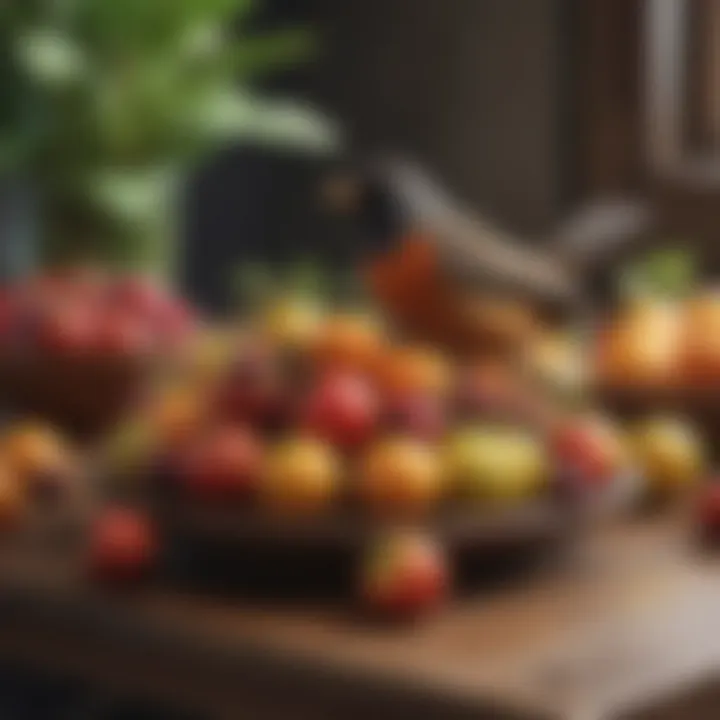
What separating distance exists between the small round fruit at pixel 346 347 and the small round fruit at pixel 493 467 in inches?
3.5

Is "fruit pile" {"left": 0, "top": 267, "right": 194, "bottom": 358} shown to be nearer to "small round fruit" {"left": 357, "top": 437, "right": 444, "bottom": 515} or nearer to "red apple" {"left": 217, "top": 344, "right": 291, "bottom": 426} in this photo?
"red apple" {"left": 217, "top": 344, "right": 291, "bottom": 426}

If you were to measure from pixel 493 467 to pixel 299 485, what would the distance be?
0.36ft

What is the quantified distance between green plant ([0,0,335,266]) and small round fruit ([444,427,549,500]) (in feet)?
2.11

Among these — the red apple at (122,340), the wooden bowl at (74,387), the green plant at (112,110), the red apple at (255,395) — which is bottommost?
the red apple at (255,395)

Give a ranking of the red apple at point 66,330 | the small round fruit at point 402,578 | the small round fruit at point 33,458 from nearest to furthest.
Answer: the small round fruit at point 402,578 < the small round fruit at point 33,458 < the red apple at point 66,330

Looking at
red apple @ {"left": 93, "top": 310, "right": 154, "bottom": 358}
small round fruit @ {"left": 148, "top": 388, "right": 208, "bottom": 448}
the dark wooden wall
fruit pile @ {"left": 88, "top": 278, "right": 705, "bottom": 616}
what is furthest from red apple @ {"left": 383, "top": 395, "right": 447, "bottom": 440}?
the dark wooden wall

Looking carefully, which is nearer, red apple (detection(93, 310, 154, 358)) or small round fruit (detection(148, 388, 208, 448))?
small round fruit (detection(148, 388, 208, 448))

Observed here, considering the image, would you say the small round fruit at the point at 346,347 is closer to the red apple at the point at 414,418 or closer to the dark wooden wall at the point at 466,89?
the red apple at the point at 414,418

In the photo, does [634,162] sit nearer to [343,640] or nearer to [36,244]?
[36,244]

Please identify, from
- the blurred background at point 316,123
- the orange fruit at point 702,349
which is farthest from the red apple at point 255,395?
the orange fruit at point 702,349

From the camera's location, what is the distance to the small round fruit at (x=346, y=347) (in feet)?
3.31

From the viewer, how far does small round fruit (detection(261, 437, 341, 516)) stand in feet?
2.98

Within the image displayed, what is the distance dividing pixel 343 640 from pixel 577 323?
45 centimetres

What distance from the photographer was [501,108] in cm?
211
